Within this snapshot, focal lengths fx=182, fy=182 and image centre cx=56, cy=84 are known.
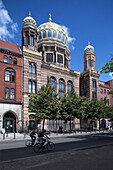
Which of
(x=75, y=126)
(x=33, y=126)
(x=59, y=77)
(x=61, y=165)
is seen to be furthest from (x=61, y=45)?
(x=61, y=165)

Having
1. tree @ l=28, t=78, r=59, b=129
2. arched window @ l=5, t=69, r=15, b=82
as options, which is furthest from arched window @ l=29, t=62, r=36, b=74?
tree @ l=28, t=78, r=59, b=129

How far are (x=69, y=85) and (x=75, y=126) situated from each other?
461 inches

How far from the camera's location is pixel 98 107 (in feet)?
159

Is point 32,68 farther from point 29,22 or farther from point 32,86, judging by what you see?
point 29,22

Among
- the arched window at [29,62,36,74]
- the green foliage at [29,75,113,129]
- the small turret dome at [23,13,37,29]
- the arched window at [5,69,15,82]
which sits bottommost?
the green foliage at [29,75,113,129]

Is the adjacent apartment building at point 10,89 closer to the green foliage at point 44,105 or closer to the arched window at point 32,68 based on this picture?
the arched window at point 32,68

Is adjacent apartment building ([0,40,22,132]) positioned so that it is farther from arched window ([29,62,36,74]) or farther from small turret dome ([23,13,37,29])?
small turret dome ([23,13,37,29])

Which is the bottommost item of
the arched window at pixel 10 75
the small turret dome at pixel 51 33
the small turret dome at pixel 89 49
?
the arched window at pixel 10 75

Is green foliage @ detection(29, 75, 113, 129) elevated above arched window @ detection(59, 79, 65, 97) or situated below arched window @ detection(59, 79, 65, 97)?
below

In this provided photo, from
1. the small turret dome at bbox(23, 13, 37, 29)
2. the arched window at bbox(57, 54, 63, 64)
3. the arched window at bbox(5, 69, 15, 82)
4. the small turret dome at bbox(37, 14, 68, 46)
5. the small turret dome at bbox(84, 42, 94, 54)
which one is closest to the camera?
the arched window at bbox(5, 69, 15, 82)

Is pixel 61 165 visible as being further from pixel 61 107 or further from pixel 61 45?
pixel 61 45

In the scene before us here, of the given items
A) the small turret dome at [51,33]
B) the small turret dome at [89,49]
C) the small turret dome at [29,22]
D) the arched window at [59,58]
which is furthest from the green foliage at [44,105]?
the small turret dome at [89,49]

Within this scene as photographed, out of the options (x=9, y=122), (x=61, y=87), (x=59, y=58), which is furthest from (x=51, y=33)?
(x=9, y=122)

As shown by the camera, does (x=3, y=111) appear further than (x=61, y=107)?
No
